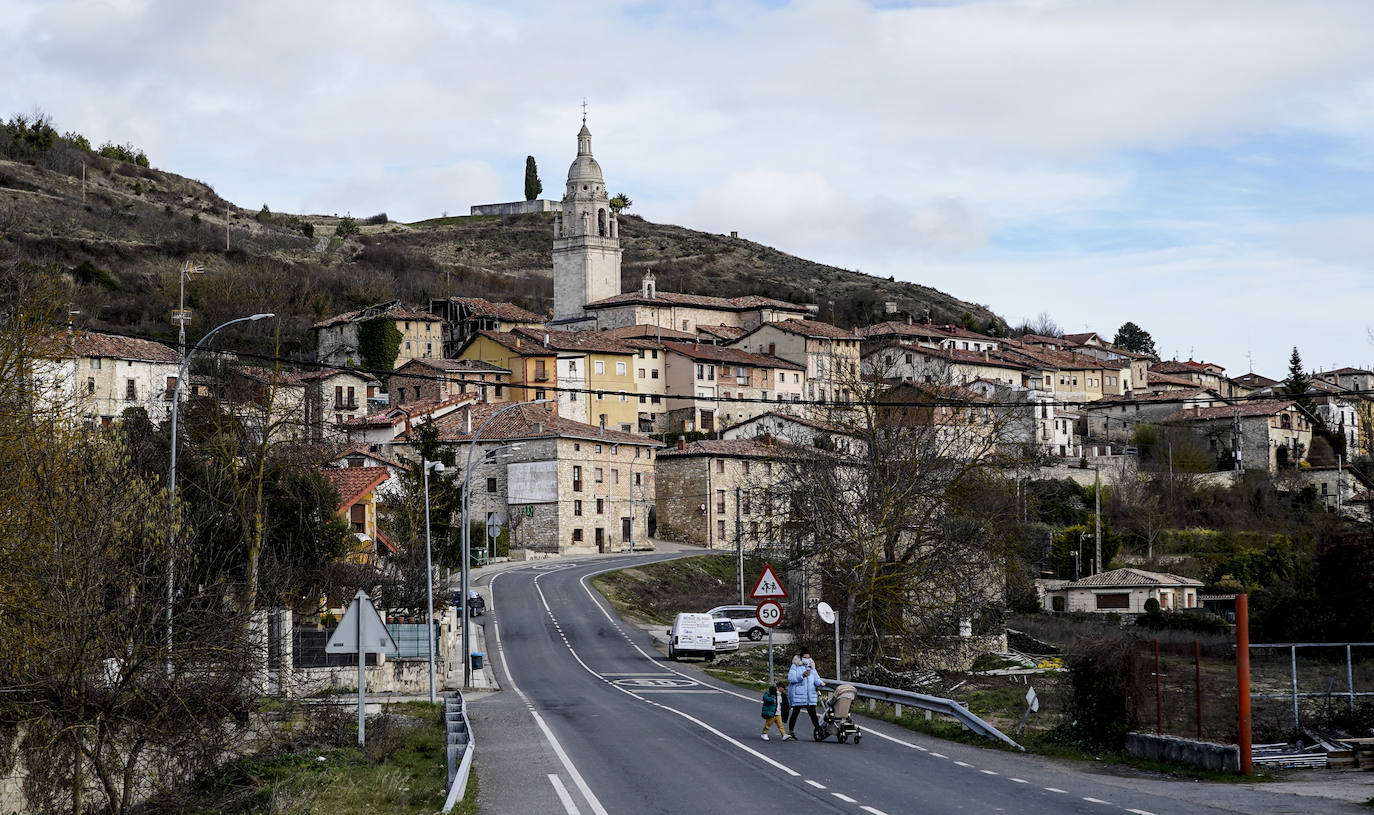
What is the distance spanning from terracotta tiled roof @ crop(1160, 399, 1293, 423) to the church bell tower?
56612 millimetres

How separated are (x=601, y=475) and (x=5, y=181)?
10096 cm

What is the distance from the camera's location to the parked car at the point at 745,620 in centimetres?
6166

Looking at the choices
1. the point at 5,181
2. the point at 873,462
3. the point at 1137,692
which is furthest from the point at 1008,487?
the point at 5,181

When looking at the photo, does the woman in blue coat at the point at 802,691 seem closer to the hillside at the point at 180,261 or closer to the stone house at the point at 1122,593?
the stone house at the point at 1122,593

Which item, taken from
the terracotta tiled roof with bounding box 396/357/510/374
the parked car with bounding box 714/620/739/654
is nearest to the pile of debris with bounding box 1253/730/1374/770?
the parked car with bounding box 714/620/739/654

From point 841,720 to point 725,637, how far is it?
30509 mm

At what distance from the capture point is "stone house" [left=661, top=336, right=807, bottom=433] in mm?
118938

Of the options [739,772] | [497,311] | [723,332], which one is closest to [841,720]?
[739,772]

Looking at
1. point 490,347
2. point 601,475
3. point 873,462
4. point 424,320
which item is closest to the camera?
point 873,462

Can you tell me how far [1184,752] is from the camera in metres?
22.5

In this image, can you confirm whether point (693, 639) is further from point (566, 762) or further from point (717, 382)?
point (717, 382)

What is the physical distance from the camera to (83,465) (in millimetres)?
23562

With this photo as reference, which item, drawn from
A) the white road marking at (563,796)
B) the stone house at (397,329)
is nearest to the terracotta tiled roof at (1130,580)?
the white road marking at (563,796)

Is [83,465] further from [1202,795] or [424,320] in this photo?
[424,320]
